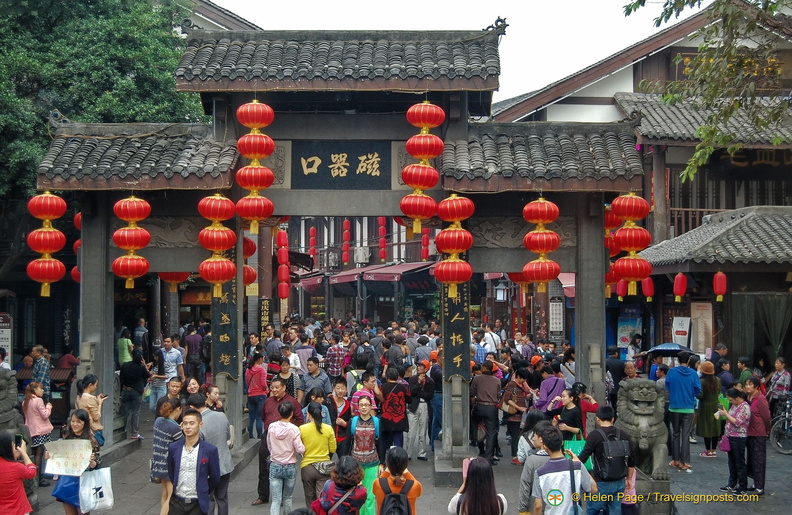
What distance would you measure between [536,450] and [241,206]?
6.30m

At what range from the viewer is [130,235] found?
13.0 metres

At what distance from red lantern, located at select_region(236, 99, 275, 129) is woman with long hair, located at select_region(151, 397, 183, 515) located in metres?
4.48

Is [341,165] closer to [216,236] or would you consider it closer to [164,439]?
[216,236]

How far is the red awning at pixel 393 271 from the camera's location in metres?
34.0

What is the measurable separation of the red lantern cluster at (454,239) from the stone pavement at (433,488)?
2.83 meters

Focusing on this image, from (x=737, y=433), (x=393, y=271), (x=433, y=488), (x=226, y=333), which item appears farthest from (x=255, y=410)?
(x=393, y=271)

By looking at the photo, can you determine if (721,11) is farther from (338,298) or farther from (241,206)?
(338,298)

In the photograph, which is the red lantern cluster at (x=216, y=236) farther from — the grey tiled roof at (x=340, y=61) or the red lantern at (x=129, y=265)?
the grey tiled roof at (x=340, y=61)

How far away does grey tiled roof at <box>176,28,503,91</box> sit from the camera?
13133 millimetres

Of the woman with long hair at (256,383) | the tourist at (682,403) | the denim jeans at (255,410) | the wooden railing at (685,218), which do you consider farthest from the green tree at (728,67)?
the wooden railing at (685,218)

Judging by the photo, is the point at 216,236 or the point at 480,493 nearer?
the point at 480,493

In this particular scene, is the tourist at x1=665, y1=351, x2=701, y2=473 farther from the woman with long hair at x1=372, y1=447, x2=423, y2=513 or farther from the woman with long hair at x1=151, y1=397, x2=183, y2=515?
the woman with long hair at x1=151, y1=397, x2=183, y2=515

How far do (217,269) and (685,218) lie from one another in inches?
579

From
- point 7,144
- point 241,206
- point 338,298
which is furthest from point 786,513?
point 338,298
